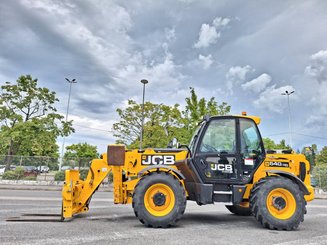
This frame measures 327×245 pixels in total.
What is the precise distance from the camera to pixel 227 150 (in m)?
6.14

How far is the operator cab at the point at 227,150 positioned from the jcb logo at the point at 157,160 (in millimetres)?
671

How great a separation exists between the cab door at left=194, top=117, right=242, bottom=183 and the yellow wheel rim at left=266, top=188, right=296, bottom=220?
0.74 m

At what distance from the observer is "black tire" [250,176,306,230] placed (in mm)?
5539

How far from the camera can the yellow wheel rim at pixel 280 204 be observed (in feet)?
18.6

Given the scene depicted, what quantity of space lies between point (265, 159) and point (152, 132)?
2162 centimetres

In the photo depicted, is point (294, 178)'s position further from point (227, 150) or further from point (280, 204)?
point (227, 150)

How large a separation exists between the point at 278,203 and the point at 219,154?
1.58 metres

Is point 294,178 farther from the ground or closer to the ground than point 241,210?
farther from the ground

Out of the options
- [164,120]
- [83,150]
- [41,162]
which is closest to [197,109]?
→ [164,120]

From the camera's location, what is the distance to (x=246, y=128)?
637 centimetres

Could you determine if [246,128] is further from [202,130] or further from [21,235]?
[21,235]

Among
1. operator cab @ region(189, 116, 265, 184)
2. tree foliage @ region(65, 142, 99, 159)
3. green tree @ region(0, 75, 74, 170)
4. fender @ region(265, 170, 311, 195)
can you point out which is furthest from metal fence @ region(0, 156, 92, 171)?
tree foliage @ region(65, 142, 99, 159)

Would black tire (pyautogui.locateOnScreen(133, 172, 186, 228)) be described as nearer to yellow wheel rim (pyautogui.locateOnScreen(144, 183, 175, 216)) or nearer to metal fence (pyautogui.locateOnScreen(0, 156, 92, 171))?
yellow wheel rim (pyautogui.locateOnScreen(144, 183, 175, 216))

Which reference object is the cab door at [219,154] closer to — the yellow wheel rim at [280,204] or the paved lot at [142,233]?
the yellow wheel rim at [280,204]
